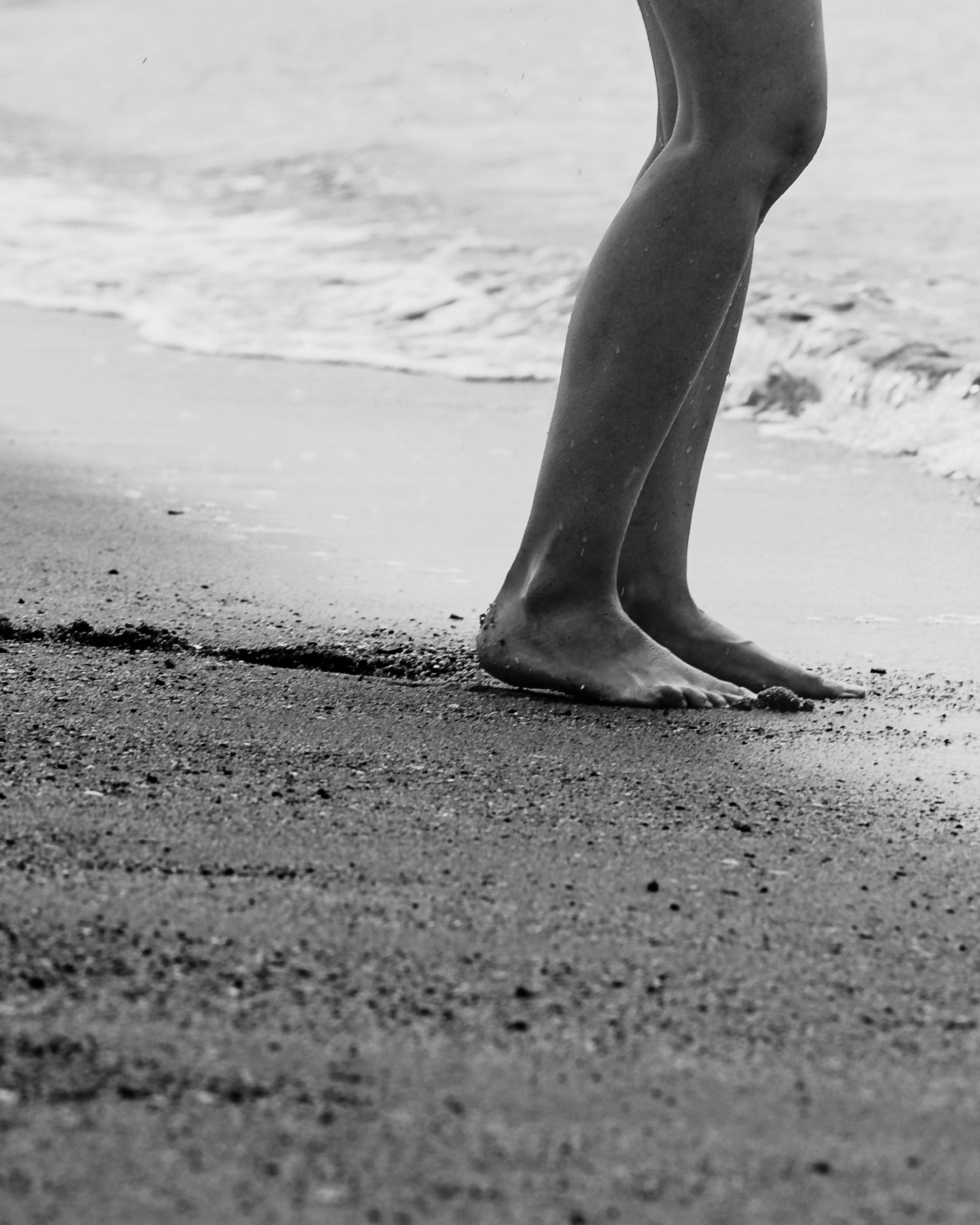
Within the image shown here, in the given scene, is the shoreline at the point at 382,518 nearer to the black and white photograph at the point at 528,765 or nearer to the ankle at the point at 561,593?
the black and white photograph at the point at 528,765

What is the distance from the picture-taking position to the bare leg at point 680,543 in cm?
233

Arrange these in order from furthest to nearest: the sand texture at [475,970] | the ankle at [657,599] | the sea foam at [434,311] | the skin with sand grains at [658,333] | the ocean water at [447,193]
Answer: the ocean water at [447,193] → the sea foam at [434,311] → the ankle at [657,599] → the skin with sand grains at [658,333] → the sand texture at [475,970]

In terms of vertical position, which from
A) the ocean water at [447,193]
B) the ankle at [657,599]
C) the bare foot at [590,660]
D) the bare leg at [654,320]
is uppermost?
the ocean water at [447,193]

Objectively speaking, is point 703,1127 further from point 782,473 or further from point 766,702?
point 782,473

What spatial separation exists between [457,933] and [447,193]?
9.96 metres

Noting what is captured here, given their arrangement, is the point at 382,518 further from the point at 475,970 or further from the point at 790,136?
the point at 475,970

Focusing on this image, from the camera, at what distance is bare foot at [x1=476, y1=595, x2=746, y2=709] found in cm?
219

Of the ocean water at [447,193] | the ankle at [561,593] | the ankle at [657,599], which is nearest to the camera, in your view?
the ankle at [561,593]

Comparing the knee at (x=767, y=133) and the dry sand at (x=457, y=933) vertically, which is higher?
the knee at (x=767, y=133)

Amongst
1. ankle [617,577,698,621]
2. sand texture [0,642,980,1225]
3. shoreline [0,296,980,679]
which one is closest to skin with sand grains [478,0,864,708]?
ankle [617,577,698,621]

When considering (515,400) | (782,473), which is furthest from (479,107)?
(782,473)

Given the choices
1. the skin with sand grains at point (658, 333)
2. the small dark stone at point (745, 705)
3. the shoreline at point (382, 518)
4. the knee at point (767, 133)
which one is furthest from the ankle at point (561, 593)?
the knee at point (767, 133)

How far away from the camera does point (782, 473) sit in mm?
4160

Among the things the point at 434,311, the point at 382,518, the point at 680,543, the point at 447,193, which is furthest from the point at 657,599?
the point at 447,193
